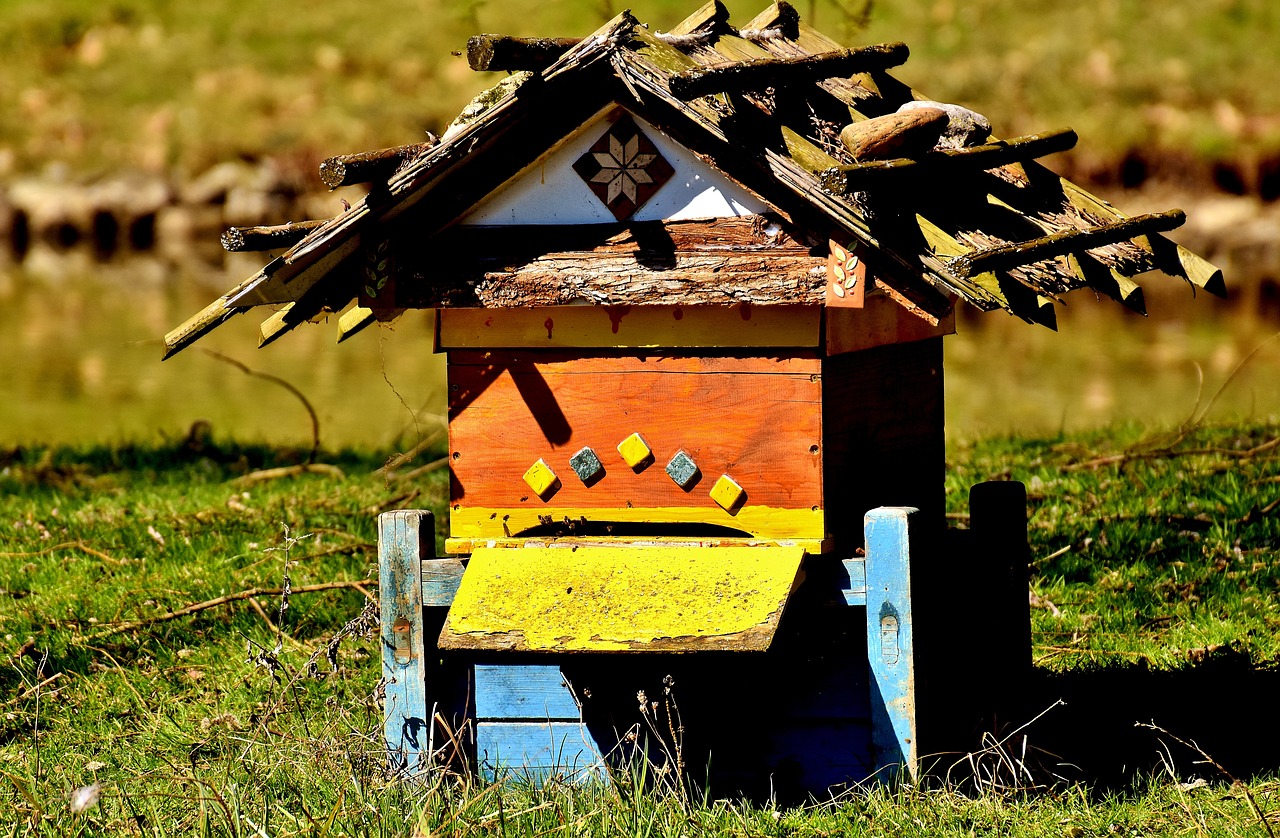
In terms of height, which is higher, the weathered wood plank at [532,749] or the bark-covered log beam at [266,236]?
the bark-covered log beam at [266,236]

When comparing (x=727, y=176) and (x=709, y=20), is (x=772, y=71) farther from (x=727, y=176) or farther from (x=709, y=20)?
(x=709, y=20)

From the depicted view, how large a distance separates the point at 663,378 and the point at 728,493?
0.35 meters

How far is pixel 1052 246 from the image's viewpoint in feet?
12.4

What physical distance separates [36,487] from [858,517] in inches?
212

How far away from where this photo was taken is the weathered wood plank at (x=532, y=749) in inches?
161

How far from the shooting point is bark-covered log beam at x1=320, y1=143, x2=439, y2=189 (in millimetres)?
3836

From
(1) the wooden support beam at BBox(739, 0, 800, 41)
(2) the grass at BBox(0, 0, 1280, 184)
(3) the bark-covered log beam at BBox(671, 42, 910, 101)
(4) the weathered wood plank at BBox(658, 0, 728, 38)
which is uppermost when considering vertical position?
(2) the grass at BBox(0, 0, 1280, 184)

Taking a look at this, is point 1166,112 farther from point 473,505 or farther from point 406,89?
point 473,505

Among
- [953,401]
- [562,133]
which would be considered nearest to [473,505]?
[562,133]

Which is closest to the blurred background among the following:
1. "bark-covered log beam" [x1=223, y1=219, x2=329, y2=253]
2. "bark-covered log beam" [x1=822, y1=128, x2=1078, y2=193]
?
"bark-covered log beam" [x1=822, y1=128, x2=1078, y2=193]

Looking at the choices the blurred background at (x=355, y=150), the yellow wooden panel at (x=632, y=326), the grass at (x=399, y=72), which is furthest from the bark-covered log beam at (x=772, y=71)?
the grass at (x=399, y=72)

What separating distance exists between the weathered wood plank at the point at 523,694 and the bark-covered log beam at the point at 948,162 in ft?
4.96

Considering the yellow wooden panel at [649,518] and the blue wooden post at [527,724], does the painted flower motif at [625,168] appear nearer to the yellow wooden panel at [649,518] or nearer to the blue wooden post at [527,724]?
the yellow wooden panel at [649,518]

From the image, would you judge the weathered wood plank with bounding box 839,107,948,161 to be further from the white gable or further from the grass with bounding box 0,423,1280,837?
the grass with bounding box 0,423,1280,837
